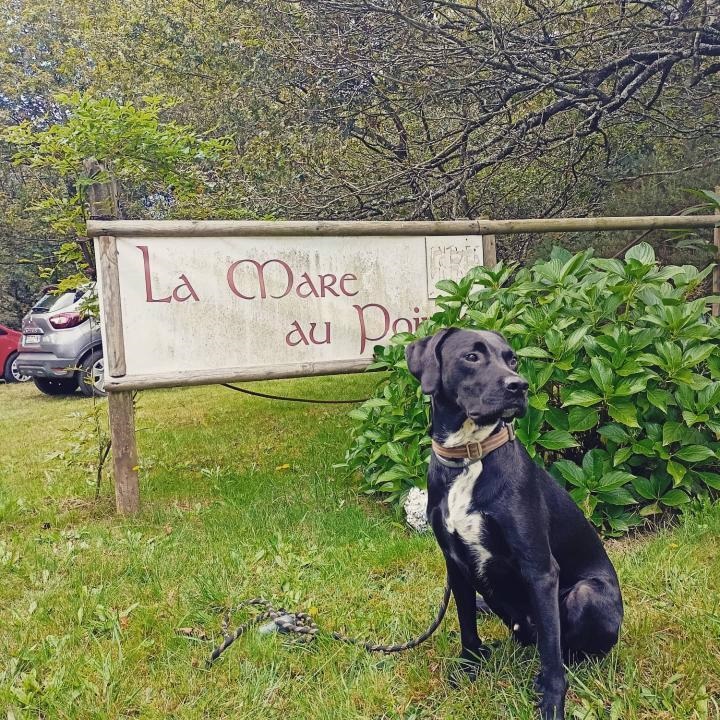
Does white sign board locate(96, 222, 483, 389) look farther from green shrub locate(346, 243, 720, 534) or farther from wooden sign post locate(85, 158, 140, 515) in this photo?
green shrub locate(346, 243, 720, 534)

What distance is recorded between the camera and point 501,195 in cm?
793

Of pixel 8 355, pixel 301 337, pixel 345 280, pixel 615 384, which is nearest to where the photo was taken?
pixel 615 384

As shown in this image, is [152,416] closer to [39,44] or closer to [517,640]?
[517,640]

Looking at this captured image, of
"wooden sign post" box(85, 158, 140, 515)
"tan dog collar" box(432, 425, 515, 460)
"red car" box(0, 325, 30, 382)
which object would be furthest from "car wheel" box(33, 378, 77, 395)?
"tan dog collar" box(432, 425, 515, 460)

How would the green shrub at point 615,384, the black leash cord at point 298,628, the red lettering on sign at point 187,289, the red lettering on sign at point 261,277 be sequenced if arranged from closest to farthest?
the black leash cord at point 298,628
the green shrub at point 615,384
the red lettering on sign at point 187,289
the red lettering on sign at point 261,277

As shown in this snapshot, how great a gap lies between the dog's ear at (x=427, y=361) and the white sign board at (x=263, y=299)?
6.54 ft

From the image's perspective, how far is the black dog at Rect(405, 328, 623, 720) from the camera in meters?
1.99

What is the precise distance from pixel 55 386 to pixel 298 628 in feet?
33.9

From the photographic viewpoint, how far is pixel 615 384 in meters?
3.42

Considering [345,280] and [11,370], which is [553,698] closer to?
[345,280]

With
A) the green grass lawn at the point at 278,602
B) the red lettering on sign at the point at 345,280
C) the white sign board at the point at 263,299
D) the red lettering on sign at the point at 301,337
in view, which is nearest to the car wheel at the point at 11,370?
the green grass lawn at the point at 278,602

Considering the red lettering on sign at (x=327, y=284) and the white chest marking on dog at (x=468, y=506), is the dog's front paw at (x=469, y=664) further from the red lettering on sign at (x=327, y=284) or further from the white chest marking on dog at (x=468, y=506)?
the red lettering on sign at (x=327, y=284)

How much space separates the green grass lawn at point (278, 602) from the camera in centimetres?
218

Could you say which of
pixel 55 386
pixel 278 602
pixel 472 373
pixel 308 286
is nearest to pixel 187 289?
pixel 308 286
